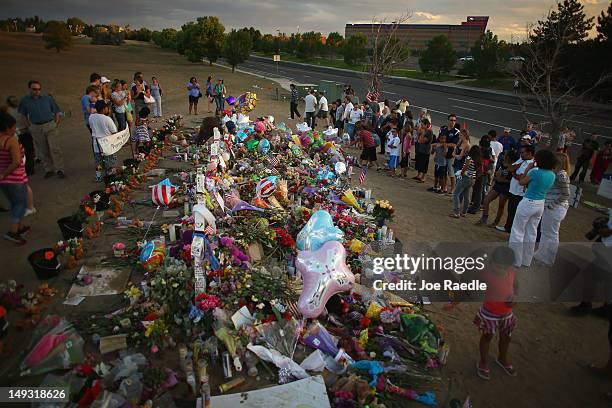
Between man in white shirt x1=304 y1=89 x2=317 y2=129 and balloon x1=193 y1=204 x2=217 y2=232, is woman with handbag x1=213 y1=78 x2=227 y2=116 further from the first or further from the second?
balloon x1=193 y1=204 x2=217 y2=232

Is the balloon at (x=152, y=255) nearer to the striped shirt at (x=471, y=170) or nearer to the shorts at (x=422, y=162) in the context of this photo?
the striped shirt at (x=471, y=170)

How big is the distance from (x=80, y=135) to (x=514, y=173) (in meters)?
13.1

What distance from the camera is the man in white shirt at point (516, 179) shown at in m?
6.86

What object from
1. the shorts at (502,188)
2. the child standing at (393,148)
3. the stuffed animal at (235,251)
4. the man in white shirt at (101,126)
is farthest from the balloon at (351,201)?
the man in white shirt at (101,126)

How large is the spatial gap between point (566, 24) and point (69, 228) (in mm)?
14426

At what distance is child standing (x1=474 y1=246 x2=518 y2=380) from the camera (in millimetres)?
4062

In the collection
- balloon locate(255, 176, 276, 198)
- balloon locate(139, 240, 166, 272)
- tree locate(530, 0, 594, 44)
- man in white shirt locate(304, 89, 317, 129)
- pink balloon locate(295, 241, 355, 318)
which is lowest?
balloon locate(139, 240, 166, 272)

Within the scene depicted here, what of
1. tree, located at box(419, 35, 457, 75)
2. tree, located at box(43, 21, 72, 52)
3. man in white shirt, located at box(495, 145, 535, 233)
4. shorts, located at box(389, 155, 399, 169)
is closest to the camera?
man in white shirt, located at box(495, 145, 535, 233)

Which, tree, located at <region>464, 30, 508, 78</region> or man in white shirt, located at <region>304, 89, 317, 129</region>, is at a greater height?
tree, located at <region>464, 30, 508, 78</region>

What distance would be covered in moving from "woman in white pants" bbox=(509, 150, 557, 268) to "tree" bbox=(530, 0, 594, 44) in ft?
23.0

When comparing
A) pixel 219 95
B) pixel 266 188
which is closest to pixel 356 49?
pixel 219 95

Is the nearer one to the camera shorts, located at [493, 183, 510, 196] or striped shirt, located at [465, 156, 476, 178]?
shorts, located at [493, 183, 510, 196]

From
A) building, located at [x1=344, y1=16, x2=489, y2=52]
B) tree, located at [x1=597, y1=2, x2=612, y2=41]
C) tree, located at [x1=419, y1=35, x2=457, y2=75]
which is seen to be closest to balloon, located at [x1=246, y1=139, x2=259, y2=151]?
tree, located at [x1=597, y1=2, x2=612, y2=41]

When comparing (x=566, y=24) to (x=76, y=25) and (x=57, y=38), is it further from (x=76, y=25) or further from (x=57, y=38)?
(x=76, y=25)
